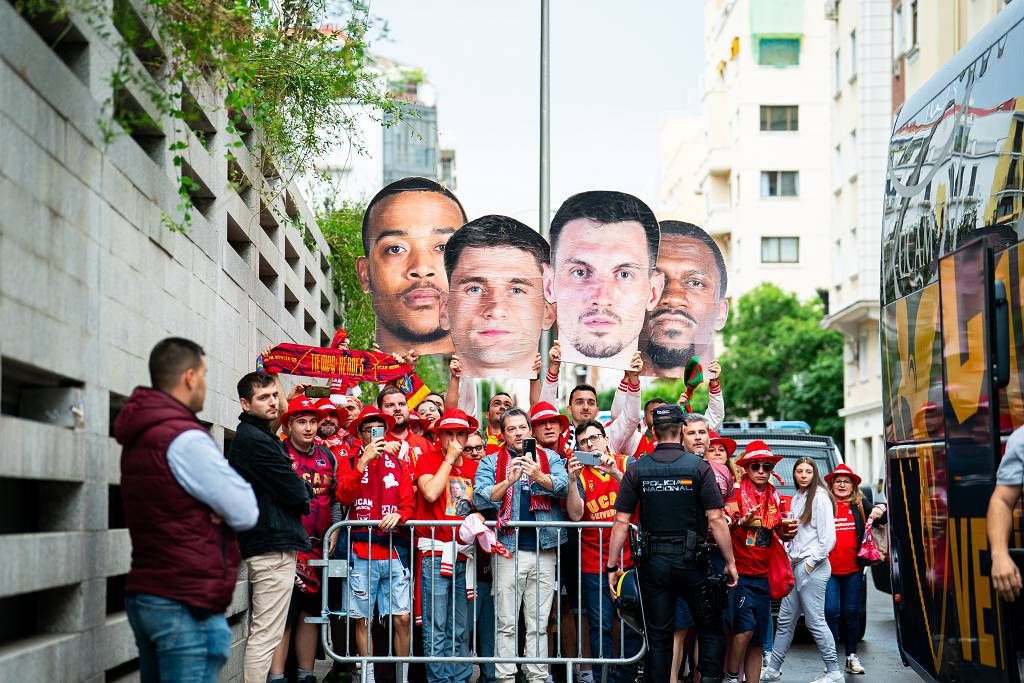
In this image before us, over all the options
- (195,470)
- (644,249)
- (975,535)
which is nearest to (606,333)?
(644,249)

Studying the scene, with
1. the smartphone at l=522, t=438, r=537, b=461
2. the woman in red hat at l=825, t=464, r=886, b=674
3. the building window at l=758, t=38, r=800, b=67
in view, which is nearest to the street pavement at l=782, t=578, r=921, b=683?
the woman in red hat at l=825, t=464, r=886, b=674

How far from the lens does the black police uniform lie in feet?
31.1

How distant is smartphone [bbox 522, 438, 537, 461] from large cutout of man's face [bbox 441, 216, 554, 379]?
113 inches

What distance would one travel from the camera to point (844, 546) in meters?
12.6

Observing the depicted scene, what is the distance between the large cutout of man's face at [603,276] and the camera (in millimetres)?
13055

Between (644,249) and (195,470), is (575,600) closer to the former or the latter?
(644,249)

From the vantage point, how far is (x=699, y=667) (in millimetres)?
9758

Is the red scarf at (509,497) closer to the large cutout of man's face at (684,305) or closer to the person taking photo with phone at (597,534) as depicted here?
the person taking photo with phone at (597,534)

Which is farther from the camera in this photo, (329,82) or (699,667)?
(329,82)

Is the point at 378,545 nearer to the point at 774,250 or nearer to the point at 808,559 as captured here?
the point at 808,559

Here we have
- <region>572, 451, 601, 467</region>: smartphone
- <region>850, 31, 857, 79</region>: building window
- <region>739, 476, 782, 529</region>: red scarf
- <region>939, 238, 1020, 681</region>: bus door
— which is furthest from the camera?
<region>850, 31, 857, 79</region>: building window

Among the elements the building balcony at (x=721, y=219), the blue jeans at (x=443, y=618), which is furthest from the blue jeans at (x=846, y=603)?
the building balcony at (x=721, y=219)

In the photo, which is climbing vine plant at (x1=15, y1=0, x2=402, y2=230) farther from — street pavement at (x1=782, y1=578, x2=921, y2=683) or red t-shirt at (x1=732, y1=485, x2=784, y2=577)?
street pavement at (x1=782, y1=578, x2=921, y2=683)

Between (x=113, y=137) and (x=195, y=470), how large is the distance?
238 centimetres
